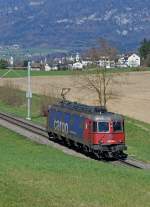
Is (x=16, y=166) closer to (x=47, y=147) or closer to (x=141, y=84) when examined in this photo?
(x=47, y=147)

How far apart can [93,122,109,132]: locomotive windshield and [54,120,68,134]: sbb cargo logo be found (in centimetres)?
464

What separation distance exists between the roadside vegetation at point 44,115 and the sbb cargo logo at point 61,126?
4021mm

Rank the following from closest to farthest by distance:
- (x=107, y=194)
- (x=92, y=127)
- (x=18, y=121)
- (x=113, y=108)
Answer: (x=107, y=194), (x=92, y=127), (x=18, y=121), (x=113, y=108)

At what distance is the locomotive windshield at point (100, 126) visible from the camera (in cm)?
3238

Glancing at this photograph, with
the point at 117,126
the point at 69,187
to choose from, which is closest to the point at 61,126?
the point at 117,126

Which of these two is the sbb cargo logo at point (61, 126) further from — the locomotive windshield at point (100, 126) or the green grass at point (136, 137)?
the locomotive windshield at point (100, 126)

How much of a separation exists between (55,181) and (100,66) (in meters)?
47.4

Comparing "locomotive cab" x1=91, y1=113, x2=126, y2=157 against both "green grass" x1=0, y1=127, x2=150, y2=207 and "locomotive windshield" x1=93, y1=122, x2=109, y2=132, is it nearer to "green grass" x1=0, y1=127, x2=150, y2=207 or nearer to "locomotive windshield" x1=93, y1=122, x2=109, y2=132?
"locomotive windshield" x1=93, y1=122, x2=109, y2=132

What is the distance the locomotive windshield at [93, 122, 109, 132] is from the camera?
32375mm

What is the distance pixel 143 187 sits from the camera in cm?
1764

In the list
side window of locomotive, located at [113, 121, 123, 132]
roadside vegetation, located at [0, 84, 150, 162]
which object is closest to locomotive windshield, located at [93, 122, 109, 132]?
side window of locomotive, located at [113, 121, 123, 132]

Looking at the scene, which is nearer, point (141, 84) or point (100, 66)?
point (100, 66)

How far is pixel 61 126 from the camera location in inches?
1499

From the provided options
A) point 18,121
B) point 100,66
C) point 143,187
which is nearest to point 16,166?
point 143,187
